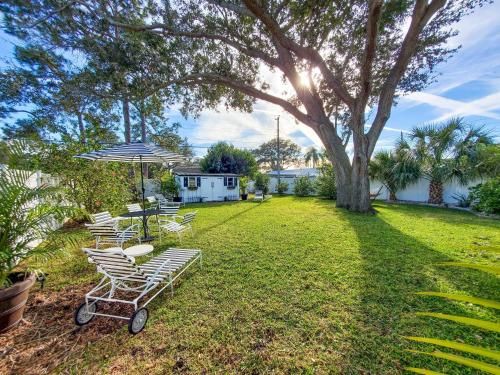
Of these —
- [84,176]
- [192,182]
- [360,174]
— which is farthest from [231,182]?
[84,176]

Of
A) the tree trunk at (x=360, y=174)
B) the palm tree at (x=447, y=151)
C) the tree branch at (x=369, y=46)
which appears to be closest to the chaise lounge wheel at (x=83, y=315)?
the tree branch at (x=369, y=46)

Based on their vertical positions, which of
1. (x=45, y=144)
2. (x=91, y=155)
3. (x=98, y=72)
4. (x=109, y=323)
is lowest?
(x=109, y=323)

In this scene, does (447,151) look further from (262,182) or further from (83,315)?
(83,315)

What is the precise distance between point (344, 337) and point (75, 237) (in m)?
3.66

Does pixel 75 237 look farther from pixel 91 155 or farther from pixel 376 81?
pixel 376 81

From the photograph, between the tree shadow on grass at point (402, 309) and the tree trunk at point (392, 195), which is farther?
the tree trunk at point (392, 195)

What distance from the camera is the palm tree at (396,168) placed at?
12.1 metres

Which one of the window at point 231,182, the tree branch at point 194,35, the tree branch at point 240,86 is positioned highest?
the tree branch at point 194,35

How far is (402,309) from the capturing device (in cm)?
271

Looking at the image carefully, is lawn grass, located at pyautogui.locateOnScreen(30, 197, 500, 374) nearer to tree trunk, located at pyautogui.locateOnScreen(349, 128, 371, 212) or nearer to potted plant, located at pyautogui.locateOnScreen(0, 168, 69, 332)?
potted plant, located at pyautogui.locateOnScreen(0, 168, 69, 332)

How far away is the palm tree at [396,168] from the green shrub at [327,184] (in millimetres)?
2509

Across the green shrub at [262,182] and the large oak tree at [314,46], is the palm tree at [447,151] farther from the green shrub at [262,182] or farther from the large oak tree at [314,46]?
the green shrub at [262,182]

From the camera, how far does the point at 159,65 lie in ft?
25.9

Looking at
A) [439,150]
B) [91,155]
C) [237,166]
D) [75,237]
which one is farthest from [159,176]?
[439,150]
